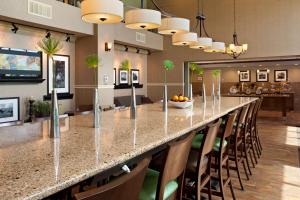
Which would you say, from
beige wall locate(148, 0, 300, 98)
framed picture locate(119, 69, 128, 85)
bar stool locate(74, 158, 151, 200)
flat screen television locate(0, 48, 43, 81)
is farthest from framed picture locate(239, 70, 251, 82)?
bar stool locate(74, 158, 151, 200)

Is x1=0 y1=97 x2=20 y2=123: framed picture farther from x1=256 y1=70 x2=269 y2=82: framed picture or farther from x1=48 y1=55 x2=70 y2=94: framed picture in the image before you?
x1=256 y1=70 x2=269 y2=82: framed picture

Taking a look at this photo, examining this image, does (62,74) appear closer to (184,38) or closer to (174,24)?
(184,38)

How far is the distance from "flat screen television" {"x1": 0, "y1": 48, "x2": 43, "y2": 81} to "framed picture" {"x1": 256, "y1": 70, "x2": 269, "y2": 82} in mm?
10777

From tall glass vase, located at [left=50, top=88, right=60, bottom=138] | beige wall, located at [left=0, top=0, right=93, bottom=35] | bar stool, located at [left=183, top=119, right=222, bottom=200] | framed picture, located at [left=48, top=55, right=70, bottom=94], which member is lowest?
bar stool, located at [left=183, top=119, right=222, bottom=200]

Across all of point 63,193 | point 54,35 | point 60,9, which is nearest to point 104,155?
point 63,193

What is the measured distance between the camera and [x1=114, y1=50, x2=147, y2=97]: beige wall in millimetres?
9062

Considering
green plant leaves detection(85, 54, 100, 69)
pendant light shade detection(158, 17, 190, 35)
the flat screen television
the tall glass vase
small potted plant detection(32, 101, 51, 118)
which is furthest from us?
green plant leaves detection(85, 54, 100, 69)

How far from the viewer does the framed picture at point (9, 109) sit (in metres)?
5.40

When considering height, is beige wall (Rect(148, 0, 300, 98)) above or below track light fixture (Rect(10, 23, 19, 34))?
above

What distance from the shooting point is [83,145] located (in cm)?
153

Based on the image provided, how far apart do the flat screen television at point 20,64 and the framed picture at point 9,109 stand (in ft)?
1.44

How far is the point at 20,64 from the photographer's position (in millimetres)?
5730

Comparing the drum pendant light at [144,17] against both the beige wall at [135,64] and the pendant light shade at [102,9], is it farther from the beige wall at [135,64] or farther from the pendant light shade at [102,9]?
the beige wall at [135,64]

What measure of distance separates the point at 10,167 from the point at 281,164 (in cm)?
450
